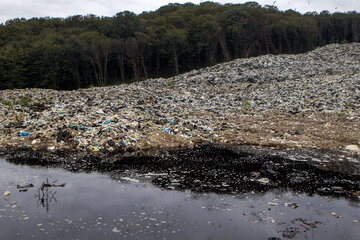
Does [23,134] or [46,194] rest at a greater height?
[23,134]

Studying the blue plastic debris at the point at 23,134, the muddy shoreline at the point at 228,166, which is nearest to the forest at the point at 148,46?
the blue plastic debris at the point at 23,134

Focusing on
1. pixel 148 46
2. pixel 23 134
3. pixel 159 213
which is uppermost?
pixel 148 46

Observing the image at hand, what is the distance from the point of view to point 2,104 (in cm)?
1202

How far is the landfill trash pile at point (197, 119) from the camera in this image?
24.2ft

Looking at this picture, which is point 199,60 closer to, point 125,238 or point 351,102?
point 351,102

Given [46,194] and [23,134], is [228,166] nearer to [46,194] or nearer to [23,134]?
[46,194]

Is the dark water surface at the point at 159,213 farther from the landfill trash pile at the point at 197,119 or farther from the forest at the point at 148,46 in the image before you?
the forest at the point at 148,46

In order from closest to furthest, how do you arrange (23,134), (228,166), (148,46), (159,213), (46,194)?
(159,213), (46,194), (228,166), (23,134), (148,46)

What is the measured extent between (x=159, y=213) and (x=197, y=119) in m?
5.57

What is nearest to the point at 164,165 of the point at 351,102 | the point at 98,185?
the point at 98,185

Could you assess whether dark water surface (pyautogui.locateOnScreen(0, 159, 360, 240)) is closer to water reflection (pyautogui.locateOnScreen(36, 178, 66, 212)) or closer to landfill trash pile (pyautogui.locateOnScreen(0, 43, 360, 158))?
water reflection (pyautogui.locateOnScreen(36, 178, 66, 212))

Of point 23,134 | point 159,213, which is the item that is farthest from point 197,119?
point 159,213

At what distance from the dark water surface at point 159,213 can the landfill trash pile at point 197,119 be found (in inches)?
95.7

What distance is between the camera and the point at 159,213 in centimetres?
396
